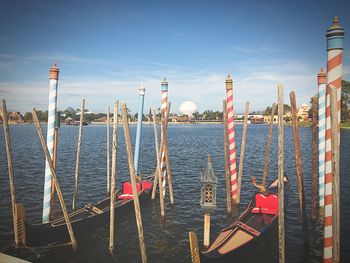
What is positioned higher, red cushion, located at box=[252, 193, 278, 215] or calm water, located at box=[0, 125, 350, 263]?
red cushion, located at box=[252, 193, 278, 215]

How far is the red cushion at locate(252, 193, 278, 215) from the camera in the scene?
11.5 metres

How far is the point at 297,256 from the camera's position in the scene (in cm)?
1041

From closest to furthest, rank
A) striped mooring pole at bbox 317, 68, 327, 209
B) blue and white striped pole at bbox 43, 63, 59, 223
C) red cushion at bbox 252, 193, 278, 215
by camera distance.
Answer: blue and white striped pole at bbox 43, 63, 59, 223 → striped mooring pole at bbox 317, 68, 327, 209 → red cushion at bbox 252, 193, 278, 215

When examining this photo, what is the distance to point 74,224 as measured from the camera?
10984 mm

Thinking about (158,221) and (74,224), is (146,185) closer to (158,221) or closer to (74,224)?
(158,221)

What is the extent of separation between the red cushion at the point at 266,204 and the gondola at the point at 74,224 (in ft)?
21.0

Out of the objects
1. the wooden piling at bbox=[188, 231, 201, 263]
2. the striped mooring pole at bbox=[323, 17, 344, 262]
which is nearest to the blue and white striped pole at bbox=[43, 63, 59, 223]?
the wooden piling at bbox=[188, 231, 201, 263]

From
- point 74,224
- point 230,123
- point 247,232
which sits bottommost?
point 74,224

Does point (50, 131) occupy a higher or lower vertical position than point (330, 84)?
lower

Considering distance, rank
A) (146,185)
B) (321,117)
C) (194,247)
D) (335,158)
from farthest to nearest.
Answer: (146,185)
(321,117)
(194,247)
(335,158)

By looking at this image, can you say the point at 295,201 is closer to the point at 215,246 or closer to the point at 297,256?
the point at 297,256

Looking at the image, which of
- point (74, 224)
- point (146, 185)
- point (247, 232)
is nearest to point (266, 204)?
point (247, 232)

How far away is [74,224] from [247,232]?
6932mm

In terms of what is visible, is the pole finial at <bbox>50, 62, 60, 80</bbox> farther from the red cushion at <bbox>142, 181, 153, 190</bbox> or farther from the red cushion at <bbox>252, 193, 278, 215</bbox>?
the red cushion at <bbox>252, 193, 278, 215</bbox>
